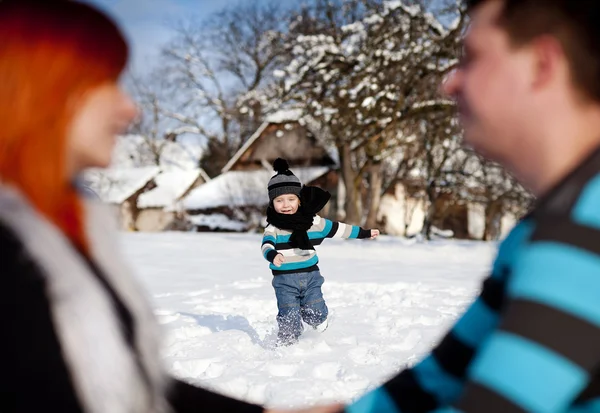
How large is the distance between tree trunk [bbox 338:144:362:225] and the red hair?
17.5 meters

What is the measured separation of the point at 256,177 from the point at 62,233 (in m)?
28.5

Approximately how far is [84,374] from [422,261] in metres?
11.6

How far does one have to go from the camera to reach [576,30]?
84cm

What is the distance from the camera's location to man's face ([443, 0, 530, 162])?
901 millimetres

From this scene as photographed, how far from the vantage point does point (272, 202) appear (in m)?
5.21

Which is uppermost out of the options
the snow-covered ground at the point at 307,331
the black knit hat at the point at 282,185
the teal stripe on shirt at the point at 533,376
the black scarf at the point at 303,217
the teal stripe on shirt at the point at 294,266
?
the teal stripe on shirt at the point at 533,376

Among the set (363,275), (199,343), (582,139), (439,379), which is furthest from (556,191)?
(363,275)

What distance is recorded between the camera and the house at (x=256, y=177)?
28.0m

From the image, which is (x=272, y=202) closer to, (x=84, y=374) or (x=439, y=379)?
(x=439, y=379)

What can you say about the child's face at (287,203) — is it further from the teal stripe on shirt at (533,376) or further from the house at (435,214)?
the house at (435,214)

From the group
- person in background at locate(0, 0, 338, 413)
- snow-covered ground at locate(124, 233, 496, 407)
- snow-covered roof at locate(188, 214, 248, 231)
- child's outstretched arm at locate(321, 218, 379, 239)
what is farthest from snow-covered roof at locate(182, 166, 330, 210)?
person in background at locate(0, 0, 338, 413)

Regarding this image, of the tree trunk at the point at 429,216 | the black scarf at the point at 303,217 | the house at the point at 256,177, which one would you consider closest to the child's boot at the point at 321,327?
the black scarf at the point at 303,217

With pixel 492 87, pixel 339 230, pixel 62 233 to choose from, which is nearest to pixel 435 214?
pixel 339 230

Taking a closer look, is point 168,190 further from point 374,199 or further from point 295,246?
point 295,246
